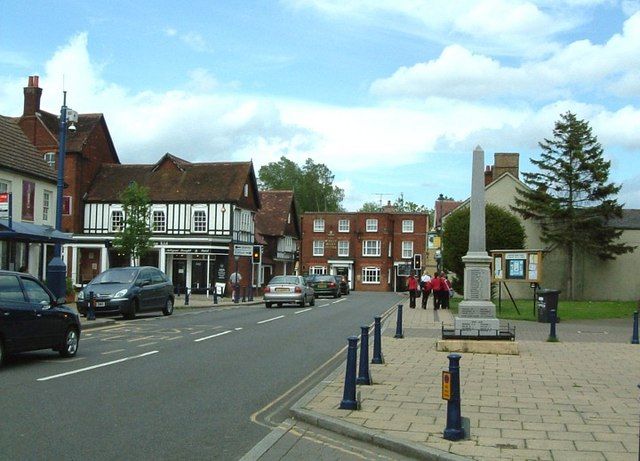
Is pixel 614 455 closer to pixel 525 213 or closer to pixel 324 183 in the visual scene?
pixel 525 213

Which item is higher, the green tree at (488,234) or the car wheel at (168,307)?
the green tree at (488,234)

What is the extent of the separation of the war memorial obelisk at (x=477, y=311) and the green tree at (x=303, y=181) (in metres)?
88.1

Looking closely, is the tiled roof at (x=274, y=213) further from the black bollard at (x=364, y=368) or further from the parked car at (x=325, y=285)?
the black bollard at (x=364, y=368)

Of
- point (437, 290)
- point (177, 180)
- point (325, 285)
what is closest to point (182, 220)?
point (177, 180)

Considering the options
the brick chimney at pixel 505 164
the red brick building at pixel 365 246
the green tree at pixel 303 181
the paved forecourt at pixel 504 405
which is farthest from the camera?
the green tree at pixel 303 181

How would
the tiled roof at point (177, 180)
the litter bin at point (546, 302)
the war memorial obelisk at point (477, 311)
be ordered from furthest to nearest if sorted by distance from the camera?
the tiled roof at point (177, 180) < the litter bin at point (546, 302) < the war memorial obelisk at point (477, 311)

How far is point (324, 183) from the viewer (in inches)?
4296

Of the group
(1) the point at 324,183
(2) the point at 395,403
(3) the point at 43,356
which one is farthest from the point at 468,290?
(1) the point at 324,183

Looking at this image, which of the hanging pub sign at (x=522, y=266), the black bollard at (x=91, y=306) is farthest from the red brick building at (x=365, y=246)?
the black bollard at (x=91, y=306)

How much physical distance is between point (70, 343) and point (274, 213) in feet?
192

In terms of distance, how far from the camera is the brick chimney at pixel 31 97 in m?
53.8

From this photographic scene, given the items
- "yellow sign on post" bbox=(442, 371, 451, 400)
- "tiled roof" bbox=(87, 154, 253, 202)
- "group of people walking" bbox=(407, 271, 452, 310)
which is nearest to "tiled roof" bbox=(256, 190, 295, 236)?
"tiled roof" bbox=(87, 154, 253, 202)

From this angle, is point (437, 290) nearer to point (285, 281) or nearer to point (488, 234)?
point (285, 281)

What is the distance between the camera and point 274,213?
72562 millimetres
